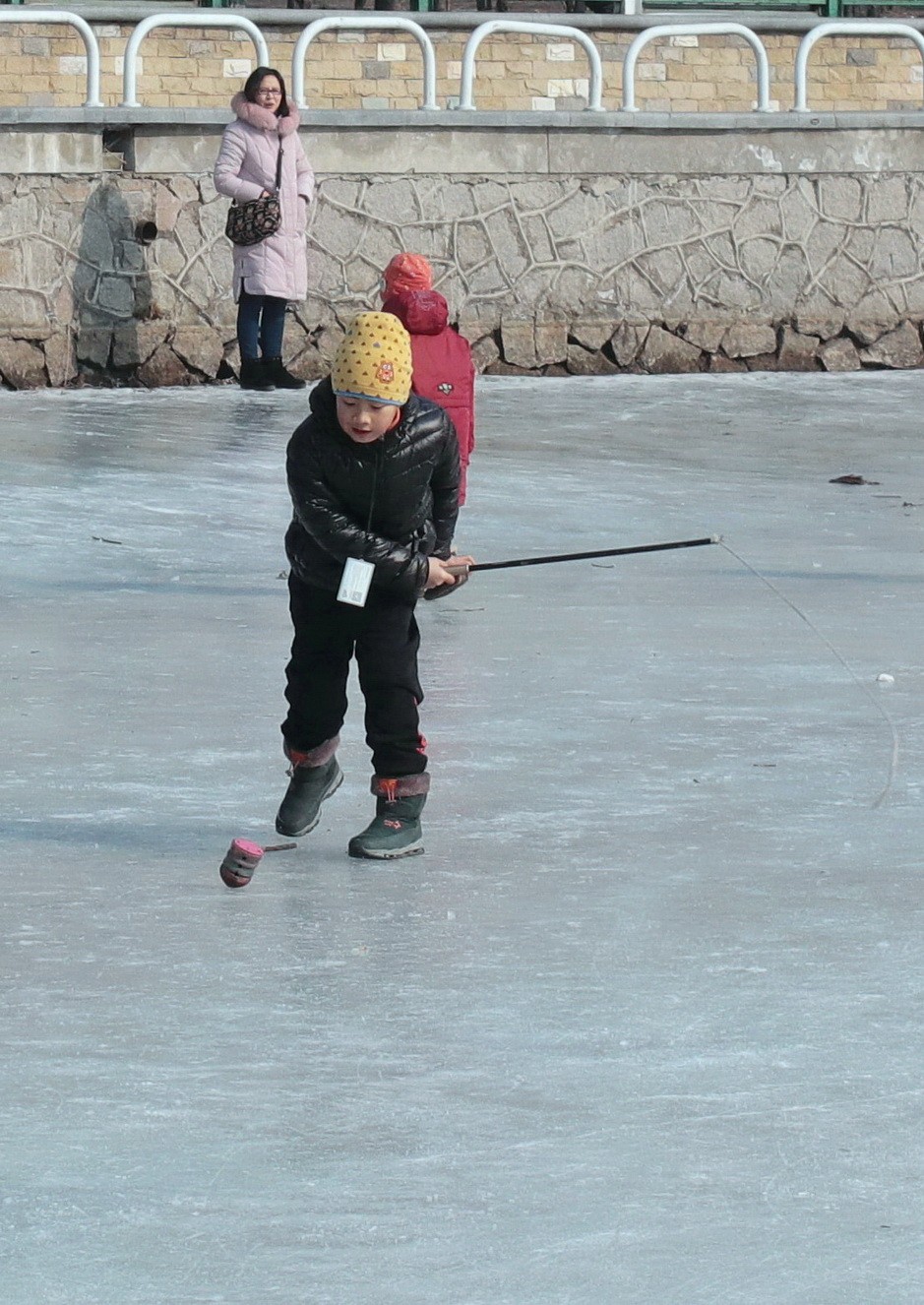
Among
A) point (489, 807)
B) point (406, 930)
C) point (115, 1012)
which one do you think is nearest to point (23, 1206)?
point (115, 1012)

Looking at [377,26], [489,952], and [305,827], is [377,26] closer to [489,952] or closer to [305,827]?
[305,827]

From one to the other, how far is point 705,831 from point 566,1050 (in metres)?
1.43

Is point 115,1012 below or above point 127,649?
above

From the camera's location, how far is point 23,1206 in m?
3.38

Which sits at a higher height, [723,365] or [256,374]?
[256,374]

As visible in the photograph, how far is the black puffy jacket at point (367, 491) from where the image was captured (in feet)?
16.9

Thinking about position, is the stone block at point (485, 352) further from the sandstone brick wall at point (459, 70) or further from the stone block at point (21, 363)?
the sandstone brick wall at point (459, 70)

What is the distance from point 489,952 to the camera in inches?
178

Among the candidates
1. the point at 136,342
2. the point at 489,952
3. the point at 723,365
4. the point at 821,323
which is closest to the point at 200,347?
the point at 136,342

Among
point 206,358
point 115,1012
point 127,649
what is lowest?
point 206,358

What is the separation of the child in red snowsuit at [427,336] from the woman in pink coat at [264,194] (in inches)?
215

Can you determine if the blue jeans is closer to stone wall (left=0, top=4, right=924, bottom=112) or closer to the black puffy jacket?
stone wall (left=0, top=4, right=924, bottom=112)

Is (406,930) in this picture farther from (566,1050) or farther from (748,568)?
(748,568)

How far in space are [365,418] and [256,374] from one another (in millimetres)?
8930
